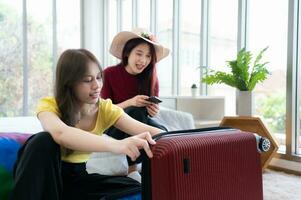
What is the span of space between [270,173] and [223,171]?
1.85 metres

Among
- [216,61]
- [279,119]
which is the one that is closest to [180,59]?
[216,61]

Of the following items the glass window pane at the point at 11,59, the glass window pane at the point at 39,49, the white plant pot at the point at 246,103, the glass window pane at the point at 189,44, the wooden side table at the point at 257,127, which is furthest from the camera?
the glass window pane at the point at 39,49

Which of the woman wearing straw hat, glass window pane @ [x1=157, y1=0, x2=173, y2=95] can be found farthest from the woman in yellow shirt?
glass window pane @ [x1=157, y1=0, x2=173, y2=95]

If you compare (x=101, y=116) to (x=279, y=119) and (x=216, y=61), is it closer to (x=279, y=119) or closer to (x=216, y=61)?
(x=279, y=119)

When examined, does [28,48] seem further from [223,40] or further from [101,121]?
[101,121]

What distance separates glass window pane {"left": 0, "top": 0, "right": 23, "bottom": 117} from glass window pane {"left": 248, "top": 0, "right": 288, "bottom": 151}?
3.03 metres

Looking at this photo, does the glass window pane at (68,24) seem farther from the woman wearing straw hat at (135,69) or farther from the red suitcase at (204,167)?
the red suitcase at (204,167)

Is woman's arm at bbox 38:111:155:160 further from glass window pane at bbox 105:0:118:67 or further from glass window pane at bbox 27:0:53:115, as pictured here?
glass window pane at bbox 105:0:118:67

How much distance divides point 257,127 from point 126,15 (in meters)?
2.93

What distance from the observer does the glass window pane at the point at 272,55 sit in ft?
8.95

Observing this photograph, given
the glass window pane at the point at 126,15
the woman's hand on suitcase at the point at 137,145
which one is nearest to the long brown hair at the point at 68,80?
the woman's hand on suitcase at the point at 137,145

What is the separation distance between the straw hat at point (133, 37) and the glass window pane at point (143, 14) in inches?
96.0

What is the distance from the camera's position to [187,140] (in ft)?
2.60

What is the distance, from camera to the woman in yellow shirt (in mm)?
877
